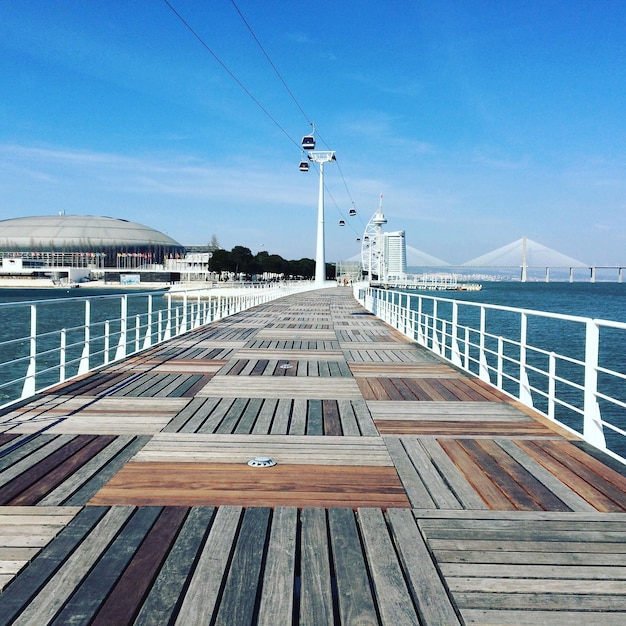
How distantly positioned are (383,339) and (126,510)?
995 centimetres

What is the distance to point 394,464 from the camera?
407 centimetres

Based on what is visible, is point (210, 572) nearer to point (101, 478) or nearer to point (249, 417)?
point (101, 478)

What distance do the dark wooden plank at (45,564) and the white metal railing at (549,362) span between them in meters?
3.25

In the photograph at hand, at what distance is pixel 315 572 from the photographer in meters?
2.58

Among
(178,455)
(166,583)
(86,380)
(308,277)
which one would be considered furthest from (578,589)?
(308,277)

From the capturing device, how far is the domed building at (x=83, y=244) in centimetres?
15575

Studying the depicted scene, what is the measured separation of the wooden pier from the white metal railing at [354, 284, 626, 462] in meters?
0.37

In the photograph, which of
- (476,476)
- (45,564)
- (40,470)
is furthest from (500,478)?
(40,470)

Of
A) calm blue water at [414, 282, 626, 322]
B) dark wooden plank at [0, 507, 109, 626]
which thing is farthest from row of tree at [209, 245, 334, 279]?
dark wooden plank at [0, 507, 109, 626]

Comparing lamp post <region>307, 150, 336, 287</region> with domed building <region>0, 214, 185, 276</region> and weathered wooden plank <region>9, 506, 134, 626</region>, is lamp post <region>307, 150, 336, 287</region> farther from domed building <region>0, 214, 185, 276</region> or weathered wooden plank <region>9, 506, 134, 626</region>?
domed building <region>0, 214, 185, 276</region>

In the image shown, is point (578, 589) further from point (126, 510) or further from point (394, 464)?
point (126, 510)

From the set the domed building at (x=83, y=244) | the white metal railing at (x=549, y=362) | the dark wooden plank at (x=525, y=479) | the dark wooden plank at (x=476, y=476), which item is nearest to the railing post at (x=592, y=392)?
the white metal railing at (x=549, y=362)

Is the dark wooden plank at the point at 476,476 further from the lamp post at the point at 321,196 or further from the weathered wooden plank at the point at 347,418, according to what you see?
the lamp post at the point at 321,196

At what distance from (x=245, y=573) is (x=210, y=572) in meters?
0.15
